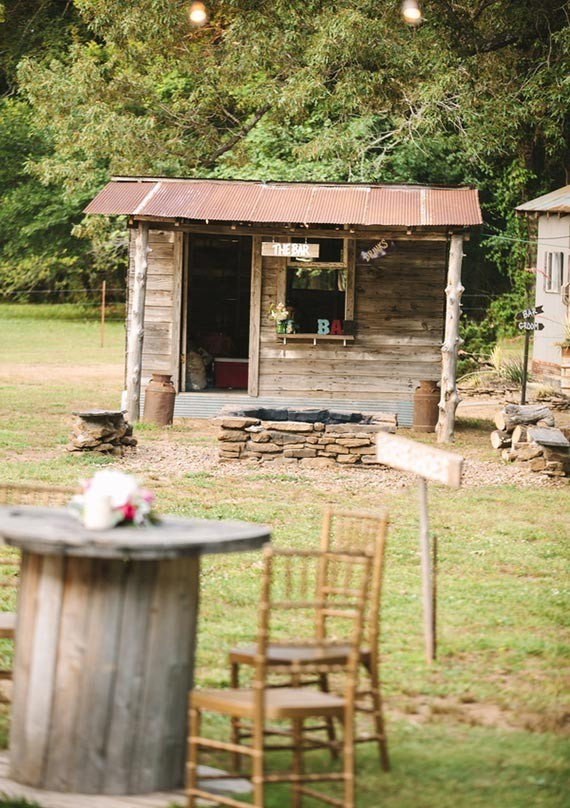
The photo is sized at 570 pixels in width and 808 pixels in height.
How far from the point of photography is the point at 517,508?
12.7m

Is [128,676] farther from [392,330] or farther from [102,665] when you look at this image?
[392,330]

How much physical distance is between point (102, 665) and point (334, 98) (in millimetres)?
21070

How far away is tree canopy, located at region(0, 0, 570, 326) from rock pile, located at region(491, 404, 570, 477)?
9.69 metres

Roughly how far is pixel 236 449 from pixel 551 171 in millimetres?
19136

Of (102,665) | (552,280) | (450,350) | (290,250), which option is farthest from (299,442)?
(552,280)

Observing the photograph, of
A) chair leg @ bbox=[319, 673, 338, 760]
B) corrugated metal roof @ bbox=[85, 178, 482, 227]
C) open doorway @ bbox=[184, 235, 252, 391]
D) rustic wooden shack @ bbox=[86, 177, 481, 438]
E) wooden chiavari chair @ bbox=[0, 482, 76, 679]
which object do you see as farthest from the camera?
open doorway @ bbox=[184, 235, 252, 391]

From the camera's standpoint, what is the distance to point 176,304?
19141 mm

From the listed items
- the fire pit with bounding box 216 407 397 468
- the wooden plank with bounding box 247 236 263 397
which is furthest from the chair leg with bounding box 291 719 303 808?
the wooden plank with bounding box 247 236 263 397

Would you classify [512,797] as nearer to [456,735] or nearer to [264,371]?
[456,735]

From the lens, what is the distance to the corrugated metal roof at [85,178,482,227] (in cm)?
1753

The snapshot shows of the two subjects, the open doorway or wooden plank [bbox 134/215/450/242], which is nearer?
wooden plank [bbox 134/215/450/242]

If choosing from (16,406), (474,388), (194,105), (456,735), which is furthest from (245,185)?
(456,735)

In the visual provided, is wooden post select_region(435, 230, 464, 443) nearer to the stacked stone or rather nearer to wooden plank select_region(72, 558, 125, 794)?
the stacked stone

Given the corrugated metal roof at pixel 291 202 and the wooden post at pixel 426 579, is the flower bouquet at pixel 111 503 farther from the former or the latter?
the corrugated metal roof at pixel 291 202
